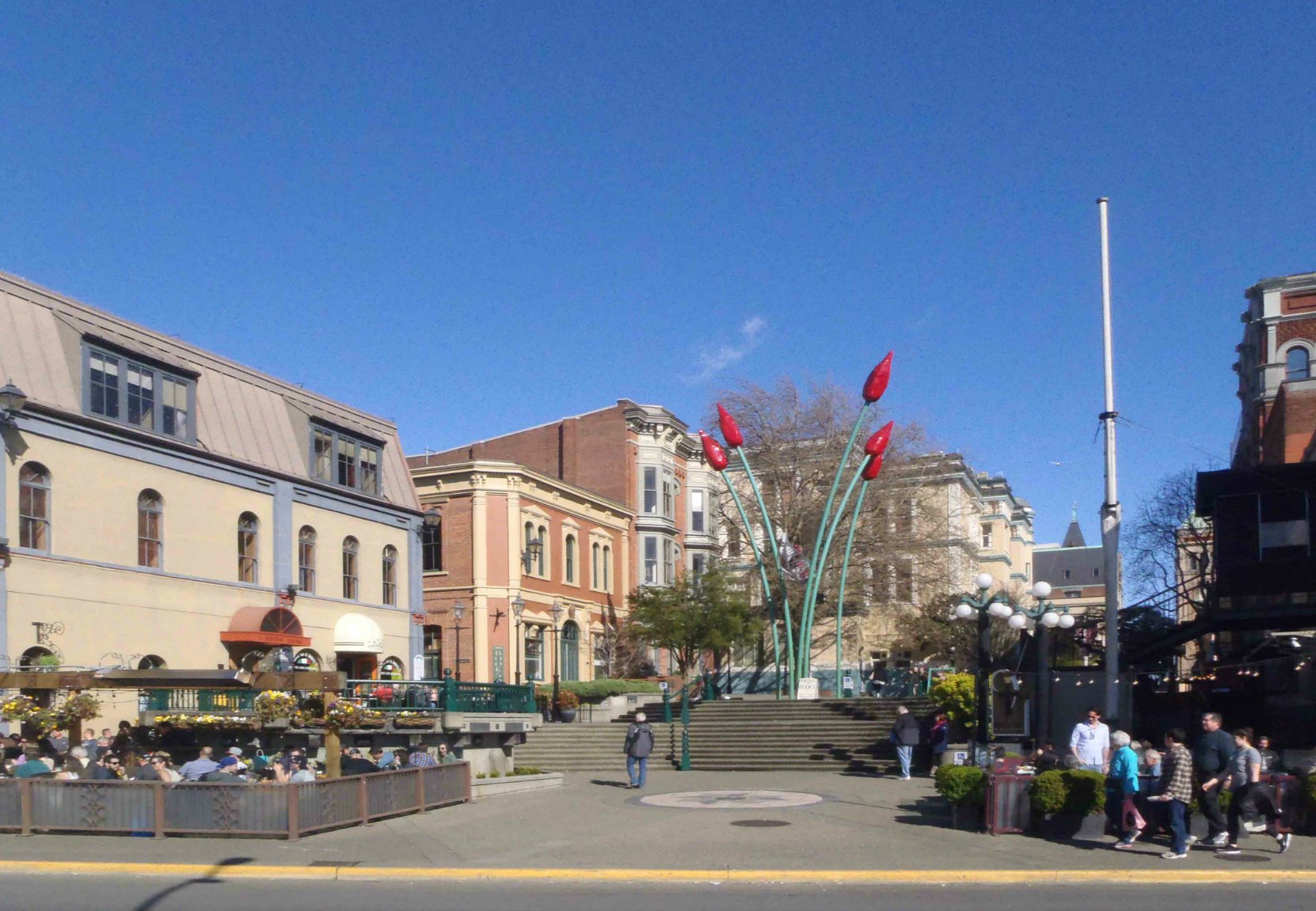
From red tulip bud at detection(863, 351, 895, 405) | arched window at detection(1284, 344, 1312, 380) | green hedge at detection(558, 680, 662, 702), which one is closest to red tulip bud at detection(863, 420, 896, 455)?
red tulip bud at detection(863, 351, 895, 405)

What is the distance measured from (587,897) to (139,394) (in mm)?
22110

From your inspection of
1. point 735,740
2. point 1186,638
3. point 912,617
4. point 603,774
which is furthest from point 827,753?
point 912,617

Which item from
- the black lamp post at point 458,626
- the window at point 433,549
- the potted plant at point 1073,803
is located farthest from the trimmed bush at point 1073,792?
the window at point 433,549

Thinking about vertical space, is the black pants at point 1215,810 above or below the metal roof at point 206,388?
below

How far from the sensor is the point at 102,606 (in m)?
29.4

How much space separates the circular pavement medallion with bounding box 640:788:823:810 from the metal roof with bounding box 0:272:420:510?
15177 mm

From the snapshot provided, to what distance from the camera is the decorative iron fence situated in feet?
58.5

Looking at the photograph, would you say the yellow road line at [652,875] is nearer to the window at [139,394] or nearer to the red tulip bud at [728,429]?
the window at [139,394]

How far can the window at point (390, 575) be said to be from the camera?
136 ft

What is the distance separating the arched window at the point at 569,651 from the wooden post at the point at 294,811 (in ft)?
114

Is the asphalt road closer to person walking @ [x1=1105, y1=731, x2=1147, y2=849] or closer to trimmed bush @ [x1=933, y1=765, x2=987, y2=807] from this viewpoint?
person walking @ [x1=1105, y1=731, x2=1147, y2=849]

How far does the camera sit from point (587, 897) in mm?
13664

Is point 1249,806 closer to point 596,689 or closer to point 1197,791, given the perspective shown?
point 1197,791

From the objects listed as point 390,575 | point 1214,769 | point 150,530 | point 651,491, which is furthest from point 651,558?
point 1214,769
